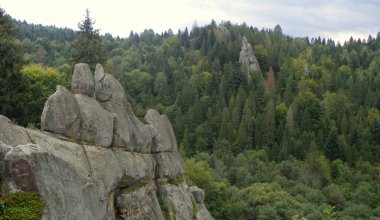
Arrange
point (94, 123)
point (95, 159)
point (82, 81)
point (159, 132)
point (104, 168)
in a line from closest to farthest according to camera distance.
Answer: point (95, 159)
point (104, 168)
point (94, 123)
point (82, 81)
point (159, 132)

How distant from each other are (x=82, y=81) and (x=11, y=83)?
11000 millimetres

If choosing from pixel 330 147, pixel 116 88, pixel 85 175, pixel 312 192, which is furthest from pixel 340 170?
pixel 85 175

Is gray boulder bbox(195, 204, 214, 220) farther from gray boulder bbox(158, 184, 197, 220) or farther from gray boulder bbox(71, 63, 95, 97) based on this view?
gray boulder bbox(71, 63, 95, 97)

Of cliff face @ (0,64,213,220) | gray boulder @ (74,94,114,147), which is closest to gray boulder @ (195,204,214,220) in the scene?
cliff face @ (0,64,213,220)

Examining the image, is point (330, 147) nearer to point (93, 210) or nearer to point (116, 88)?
point (116, 88)

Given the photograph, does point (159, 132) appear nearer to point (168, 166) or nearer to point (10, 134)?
point (168, 166)

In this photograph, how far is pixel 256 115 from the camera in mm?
179000

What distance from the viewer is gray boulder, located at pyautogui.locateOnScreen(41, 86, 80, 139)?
80.9 feet

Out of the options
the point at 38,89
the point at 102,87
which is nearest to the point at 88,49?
the point at 38,89

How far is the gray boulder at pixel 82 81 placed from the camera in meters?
28.8

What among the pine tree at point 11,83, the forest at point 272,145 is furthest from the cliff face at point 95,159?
the forest at point 272,145

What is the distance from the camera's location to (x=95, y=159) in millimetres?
25734

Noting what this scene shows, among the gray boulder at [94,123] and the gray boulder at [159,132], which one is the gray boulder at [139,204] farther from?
the gray boulder at [159,132]

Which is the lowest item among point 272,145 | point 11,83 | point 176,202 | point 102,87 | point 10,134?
point 272,145
